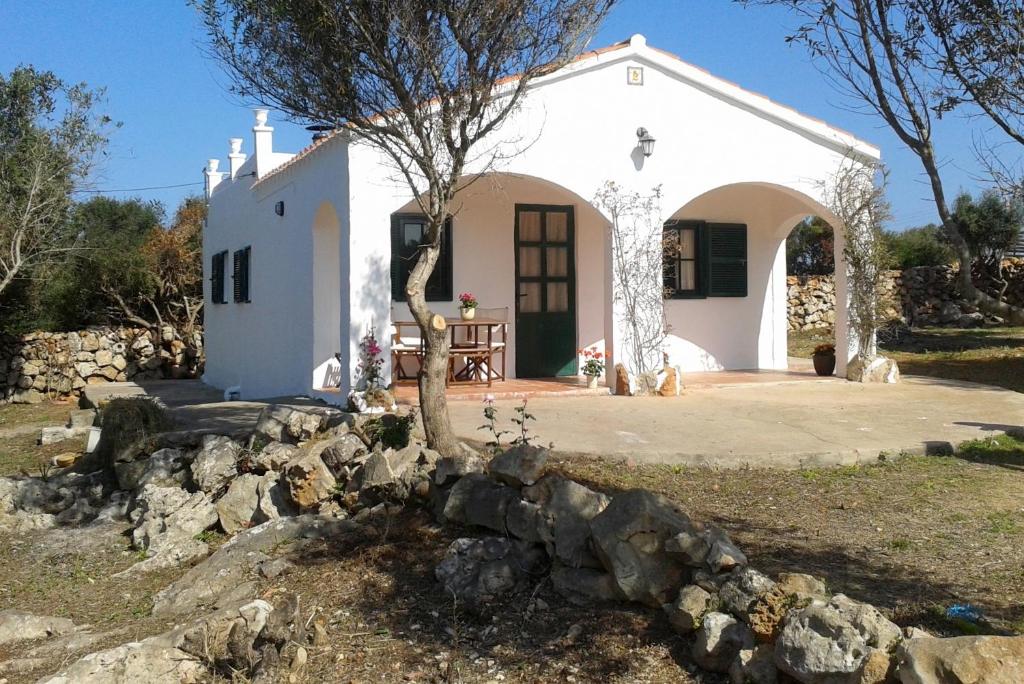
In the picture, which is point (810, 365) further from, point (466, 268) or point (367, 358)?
point (367, 358)

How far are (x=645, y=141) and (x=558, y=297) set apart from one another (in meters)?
2.64

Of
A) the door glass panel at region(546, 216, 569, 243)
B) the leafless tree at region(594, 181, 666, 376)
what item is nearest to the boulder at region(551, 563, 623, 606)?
the leafless tree at region(594, 181, 666, 376)

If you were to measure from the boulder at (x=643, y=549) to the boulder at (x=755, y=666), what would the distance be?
0.66m

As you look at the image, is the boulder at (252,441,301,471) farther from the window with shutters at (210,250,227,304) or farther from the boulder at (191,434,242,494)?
the window with shutters at (210,250,227,304)

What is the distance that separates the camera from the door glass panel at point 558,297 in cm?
1268

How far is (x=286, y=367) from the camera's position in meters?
12.2

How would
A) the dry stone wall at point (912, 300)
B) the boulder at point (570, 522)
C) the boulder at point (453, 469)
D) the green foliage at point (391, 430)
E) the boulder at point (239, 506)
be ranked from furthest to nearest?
1. the dry stone wall at point (912, 300)
2. the green foliage at point (391, 430)
3. the boulder at point (239, 506)
4. the boulder at point (453, 469)
5. the boulder at point (570, 522)

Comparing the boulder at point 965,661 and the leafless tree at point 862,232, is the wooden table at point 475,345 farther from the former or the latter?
the boulder at point 965,661

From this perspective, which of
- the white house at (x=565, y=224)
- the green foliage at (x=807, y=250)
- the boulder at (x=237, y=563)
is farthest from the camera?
the green foliage at (x=807, y=250)

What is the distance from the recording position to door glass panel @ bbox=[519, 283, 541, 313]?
1249 cm

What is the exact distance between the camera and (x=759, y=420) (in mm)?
8945

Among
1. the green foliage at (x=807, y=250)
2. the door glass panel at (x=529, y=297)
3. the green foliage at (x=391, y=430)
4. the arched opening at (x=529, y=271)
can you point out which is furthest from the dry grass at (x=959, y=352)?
the green foliage at (x=807, y=250)

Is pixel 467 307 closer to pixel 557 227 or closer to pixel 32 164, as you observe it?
pixel 557 227

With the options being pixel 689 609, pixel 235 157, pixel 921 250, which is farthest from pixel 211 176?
pixel 921 250
